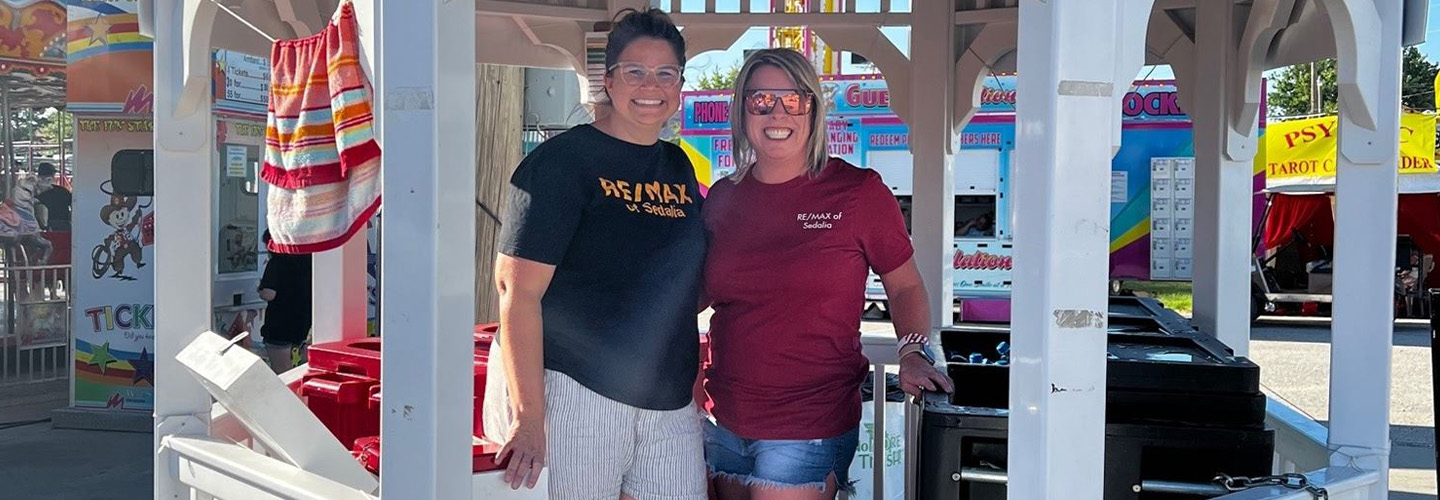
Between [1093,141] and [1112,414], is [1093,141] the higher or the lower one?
the higher one

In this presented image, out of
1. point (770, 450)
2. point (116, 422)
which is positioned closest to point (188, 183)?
point (770, 450)

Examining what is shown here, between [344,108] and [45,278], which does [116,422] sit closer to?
[45,278]

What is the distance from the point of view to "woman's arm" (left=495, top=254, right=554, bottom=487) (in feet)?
8.89

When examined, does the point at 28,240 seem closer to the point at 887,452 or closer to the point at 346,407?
the point at 346,407

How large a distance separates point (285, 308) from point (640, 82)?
7546 millimetres

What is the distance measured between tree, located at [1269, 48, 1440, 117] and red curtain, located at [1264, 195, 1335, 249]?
1940 cm

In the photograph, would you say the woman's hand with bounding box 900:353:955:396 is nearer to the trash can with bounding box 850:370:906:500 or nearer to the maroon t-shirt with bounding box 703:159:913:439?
the maroon t-shirt with bounding box 703:159:913:439

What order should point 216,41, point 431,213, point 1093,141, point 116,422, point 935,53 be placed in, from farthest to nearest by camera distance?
point 116,422 < point 935,53 < point 216,41 < point 431,213 < point 1093,141

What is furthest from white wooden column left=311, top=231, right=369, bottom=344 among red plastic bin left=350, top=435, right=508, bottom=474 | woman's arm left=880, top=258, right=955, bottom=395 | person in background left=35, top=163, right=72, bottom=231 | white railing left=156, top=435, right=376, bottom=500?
person in background left=35, top=163, right=72, bottom=231

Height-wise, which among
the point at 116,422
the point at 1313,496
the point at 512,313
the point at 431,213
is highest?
the point at 431,213

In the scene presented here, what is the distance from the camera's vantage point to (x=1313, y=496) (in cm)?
294

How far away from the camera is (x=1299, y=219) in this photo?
19672 mm

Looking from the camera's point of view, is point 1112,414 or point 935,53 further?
point 935,53

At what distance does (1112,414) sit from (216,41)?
3627 mm
